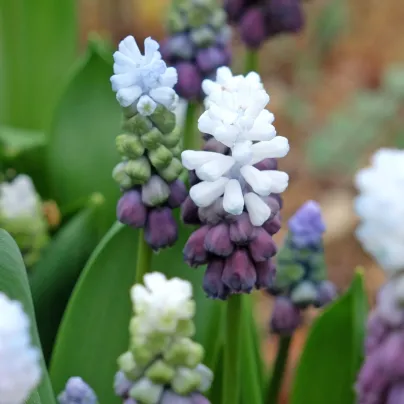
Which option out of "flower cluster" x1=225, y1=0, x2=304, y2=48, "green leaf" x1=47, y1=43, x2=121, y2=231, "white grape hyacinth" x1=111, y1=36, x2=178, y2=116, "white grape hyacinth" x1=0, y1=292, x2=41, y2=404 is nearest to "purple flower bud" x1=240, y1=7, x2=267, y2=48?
"flower cluster" x1=225, y1=0, x2=304, y2=48

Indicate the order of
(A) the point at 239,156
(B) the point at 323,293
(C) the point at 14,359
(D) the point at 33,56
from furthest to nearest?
(D) the point at 33,56, (B) the point at 323,293, (A) the point at 239,156, (C) the point at 14,359

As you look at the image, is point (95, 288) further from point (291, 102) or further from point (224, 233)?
point (291, 102)

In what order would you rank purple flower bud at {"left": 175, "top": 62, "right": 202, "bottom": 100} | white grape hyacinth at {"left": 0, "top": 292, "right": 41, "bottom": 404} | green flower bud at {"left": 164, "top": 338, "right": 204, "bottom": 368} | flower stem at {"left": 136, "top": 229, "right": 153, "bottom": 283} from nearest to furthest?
white grape hyacinth at {"left": 0, "top": 292, "right": 41, "bottom": 404} → green flower bud at {"left": 164, "top": 338, "right": 204, "bottom": 368} → flower stem at {"left": 136, "top": 229, "right": 153, "bottom": 283} → purple flower bud at {"left": 175, "top": 62, "right": 202, "bottom": 100}

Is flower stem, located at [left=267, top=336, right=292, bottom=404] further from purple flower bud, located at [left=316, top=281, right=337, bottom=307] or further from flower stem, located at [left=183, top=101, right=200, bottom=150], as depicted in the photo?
flower stem, located at [left=183, top=101, right=200, bottom=150]

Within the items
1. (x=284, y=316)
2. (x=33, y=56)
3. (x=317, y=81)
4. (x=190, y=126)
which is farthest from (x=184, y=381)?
(x=317, y=81)

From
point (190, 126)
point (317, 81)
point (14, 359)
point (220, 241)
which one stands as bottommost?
point (14, 359)

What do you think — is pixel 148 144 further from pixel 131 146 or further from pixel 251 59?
pixel 251 59

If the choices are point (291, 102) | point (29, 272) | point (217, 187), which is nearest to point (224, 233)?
point (217, 187)
